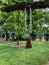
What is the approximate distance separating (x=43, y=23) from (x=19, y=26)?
255cm

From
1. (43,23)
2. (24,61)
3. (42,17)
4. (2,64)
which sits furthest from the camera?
(43,23)

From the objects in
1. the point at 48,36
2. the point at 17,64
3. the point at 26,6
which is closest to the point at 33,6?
the point at 26,6

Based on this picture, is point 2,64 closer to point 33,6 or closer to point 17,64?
point 17,64

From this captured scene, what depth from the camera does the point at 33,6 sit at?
769cm

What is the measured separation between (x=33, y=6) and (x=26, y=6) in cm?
26

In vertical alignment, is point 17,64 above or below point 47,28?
below

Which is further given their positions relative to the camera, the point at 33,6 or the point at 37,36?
the point at 37,36

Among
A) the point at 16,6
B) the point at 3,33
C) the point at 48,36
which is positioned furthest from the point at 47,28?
the point at 16,6

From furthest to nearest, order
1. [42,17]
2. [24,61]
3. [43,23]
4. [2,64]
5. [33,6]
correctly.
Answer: [43,23] < [42,17] < [24,61] < [2,64] < [33,6]

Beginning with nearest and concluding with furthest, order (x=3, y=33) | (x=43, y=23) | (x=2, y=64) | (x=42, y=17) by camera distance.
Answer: (x=2, y=64) < (x=42, y=17) < (x=43, y=23) < (x=3, y=33)

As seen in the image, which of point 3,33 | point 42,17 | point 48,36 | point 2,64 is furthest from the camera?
point 3,33

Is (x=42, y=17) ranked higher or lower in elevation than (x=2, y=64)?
higher

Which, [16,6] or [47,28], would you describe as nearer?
[16,6]

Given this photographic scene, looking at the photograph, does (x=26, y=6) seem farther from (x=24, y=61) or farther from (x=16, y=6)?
(x=24, y=61)
